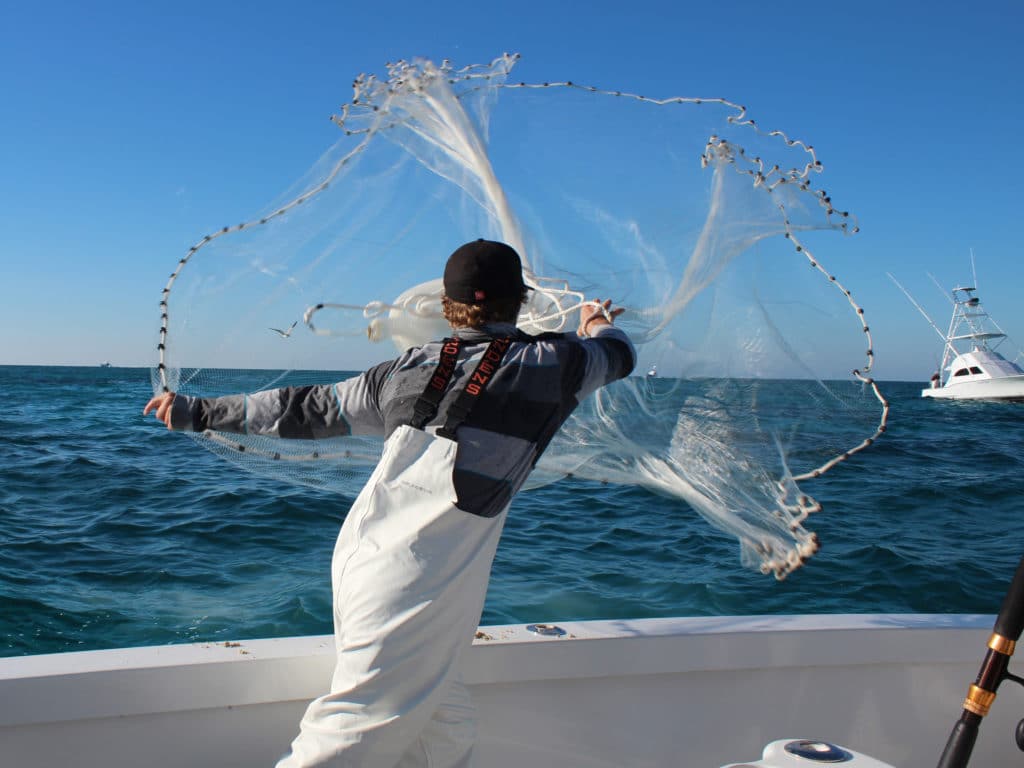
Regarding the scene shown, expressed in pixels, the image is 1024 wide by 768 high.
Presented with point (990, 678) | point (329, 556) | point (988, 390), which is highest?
point (988, 390)

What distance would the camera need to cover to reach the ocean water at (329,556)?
16.1 ft

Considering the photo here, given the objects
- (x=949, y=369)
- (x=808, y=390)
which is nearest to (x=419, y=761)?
(x=808, y=390)

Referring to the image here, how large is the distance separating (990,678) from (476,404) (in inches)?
51.5

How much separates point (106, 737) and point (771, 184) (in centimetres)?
271

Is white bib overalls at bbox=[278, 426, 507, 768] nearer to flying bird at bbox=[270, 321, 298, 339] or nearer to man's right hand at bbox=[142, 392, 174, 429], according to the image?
man's right hand at bbox=[142, 392, 174, 429]

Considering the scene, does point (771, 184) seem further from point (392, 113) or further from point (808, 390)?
point (392, 113)

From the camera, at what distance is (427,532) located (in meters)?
1.75

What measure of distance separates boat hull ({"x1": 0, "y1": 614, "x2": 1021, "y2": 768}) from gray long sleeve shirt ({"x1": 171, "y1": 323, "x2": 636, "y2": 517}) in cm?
70

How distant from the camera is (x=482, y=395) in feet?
5.81

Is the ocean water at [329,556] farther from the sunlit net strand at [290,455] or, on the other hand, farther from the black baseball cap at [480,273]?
the black baseball cap at [480,273]

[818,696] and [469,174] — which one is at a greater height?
[469,174]

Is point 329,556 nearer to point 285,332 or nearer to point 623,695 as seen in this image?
point 285,332

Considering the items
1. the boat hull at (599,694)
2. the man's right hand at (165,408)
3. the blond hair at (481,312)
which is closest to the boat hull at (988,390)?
the boat hull at (599,694)

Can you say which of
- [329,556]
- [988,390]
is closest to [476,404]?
[329,556]
